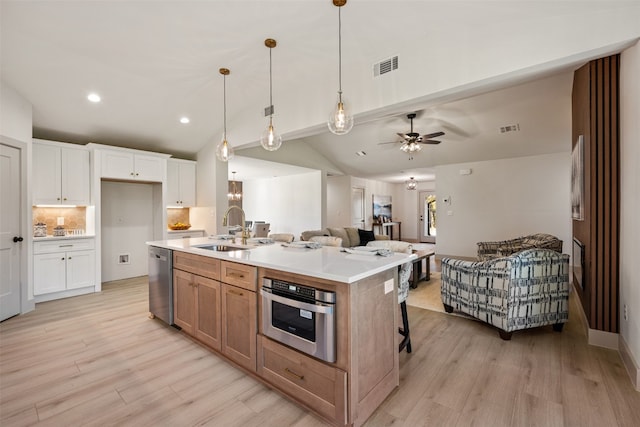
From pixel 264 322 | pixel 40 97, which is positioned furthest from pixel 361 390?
pixel 40 97

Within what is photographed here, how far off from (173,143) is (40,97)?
6.44 feet

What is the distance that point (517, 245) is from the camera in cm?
483

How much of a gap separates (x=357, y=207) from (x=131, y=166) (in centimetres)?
689

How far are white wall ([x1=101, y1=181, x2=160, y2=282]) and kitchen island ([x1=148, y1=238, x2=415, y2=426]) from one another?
3625mm

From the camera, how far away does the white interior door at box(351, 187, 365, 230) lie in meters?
9.77

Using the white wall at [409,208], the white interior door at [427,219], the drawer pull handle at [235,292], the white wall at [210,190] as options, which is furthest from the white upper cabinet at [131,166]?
the white interior door at [427,219]

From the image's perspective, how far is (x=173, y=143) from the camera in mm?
5535

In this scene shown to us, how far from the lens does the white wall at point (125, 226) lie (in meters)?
5.19

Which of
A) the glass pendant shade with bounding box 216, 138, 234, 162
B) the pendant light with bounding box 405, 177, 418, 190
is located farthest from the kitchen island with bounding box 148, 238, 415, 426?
the pendant light with bounding box 405, 177, 418, 190

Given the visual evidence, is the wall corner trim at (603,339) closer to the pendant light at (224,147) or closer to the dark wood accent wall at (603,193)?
the dark wood accent wall at (603,193)

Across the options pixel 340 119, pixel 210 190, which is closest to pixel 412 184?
pixel 210 190

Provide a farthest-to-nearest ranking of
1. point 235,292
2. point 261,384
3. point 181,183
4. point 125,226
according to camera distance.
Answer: point 181,183 → point 125,226 → point 235,292 → point 261,384

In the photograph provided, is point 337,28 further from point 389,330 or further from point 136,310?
point 136,310

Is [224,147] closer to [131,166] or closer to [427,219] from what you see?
[131,166]
